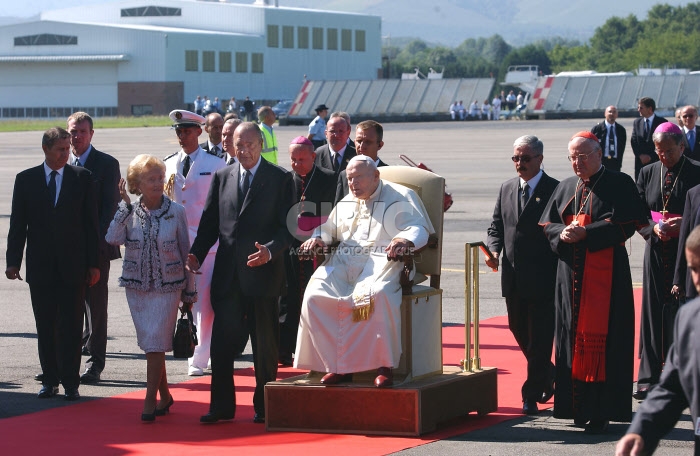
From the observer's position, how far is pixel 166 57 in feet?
300

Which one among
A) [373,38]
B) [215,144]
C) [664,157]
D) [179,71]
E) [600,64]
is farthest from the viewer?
[600,64]

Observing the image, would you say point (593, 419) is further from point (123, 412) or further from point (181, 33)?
point (181, 33)

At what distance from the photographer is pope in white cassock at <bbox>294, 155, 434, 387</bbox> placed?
24.4 feet

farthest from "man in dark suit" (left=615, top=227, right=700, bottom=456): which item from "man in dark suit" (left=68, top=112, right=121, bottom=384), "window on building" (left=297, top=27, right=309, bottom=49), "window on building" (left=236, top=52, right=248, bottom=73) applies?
"window on building" (left=297, top=27, right=309, bottom=49)

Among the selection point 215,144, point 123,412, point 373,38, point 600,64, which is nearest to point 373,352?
point 123,412

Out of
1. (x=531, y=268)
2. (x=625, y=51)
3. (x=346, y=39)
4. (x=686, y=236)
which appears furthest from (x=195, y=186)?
(x=625, y=51)

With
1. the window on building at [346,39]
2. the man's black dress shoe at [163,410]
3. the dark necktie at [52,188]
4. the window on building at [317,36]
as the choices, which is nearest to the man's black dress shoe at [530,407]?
the man's black dress shoe at [163,410]

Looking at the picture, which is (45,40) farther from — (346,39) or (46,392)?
(46,392)

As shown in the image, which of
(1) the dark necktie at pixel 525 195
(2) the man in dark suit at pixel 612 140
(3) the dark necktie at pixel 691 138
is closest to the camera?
(1) the dark necktie at pixel 525 195

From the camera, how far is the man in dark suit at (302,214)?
9.53 meters

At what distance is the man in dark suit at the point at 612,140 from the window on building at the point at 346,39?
8415cm

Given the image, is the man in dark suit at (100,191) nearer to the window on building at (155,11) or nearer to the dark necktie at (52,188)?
the dark necktie at (52,188)

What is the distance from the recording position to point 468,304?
27.0 feet

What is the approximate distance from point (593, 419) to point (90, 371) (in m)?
4.10
